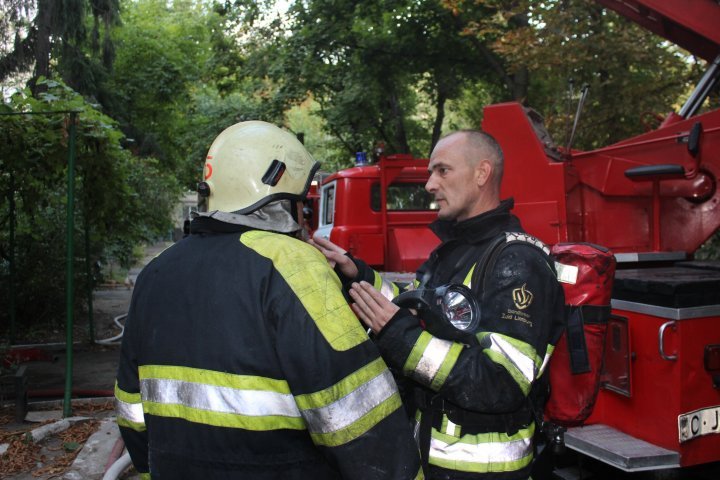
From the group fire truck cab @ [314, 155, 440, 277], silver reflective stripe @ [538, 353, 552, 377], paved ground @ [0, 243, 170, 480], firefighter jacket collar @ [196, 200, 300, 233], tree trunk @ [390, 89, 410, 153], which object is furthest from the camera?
tree trunk @ [390, 89, 410, 153]

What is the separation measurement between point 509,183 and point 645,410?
A: 228 centimetres

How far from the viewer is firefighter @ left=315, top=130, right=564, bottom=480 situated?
1.97 metres

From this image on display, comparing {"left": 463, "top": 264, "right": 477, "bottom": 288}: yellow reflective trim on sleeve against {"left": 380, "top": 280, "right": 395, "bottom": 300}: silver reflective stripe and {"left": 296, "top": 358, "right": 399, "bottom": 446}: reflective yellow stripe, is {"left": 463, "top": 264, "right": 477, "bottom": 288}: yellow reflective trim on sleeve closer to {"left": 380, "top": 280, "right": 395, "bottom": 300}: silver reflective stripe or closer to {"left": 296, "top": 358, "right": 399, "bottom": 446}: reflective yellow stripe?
{"left": 380, "top": 280, "right": 395, "bottom": 300}: silver reflective stripe

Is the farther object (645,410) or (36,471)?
(36,471)

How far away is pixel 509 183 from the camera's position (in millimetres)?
5156

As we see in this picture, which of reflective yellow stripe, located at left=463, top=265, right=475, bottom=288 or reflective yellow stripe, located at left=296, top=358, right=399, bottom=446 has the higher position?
reflective yellow stripe, located at left=463, top=265, right=475, bottom=288

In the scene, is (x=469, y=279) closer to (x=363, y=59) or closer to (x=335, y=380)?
(x=335, y=380)

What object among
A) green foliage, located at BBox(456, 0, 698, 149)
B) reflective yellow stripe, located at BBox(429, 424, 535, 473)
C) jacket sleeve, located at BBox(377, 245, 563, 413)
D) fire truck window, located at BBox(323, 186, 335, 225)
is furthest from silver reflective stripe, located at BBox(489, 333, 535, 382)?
green foliage, located at BBox(456, 0, 698, 149)

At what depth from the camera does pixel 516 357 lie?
6.55ft

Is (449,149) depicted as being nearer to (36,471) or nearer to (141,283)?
(141,283)

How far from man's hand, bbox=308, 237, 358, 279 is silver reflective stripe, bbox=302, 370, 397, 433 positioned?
1.00m

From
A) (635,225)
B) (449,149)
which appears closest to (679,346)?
(449,149)

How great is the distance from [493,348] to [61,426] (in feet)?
15.4

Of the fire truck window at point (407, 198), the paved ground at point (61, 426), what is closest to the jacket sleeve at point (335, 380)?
the paved ground at point (61, 426)
